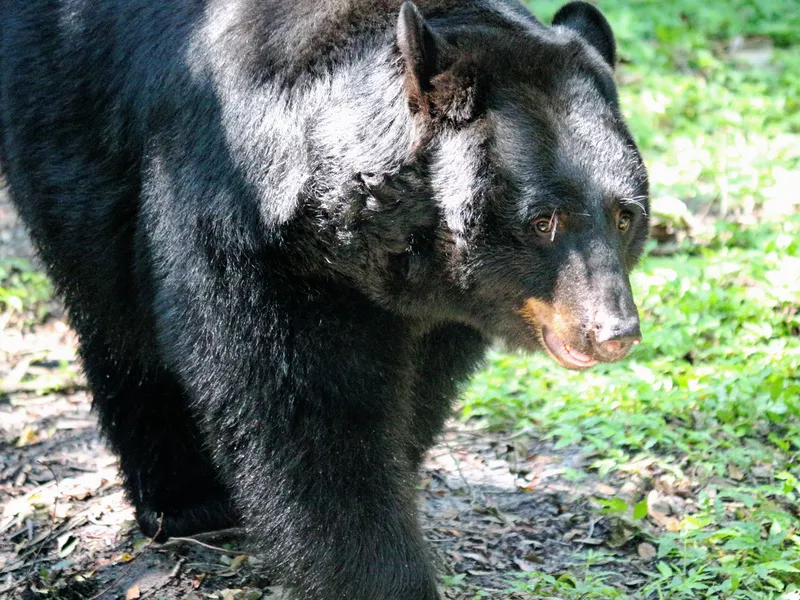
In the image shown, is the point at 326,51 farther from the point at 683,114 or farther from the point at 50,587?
the point at 683,114

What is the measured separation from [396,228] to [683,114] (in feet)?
21.8

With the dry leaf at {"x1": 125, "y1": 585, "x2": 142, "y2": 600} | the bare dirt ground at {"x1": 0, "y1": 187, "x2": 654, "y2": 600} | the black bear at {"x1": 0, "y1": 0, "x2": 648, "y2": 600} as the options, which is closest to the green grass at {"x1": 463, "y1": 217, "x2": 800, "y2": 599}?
the bare dirt ground at {"x1": 0, "y1": 187, "x2": 654, "y2": 600}

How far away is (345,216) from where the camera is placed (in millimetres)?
3658

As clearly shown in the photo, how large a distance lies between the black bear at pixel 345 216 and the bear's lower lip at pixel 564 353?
15mm

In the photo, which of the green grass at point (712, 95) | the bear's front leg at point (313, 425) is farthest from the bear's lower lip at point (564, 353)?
the green grass at point (712, 95)

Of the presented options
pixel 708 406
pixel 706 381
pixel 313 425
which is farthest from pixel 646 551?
pixel 313 425

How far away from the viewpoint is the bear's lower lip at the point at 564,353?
3.62m

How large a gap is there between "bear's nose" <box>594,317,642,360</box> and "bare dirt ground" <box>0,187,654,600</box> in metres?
1.44

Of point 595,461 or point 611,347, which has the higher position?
point 611,347

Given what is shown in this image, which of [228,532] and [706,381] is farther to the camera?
[706,381]

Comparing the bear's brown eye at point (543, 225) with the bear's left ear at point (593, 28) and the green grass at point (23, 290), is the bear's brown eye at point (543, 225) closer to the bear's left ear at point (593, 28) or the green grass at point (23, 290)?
the bear's left ear at point (593, 28)

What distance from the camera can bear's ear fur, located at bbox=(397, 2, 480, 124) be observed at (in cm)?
354

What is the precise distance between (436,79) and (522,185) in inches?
17.5

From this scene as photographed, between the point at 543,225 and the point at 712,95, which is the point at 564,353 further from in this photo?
the point at 712,95
